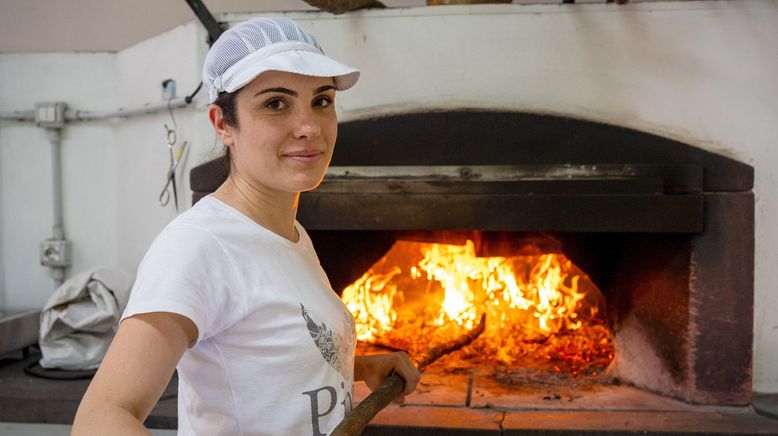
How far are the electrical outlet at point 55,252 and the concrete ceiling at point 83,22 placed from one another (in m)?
0.80

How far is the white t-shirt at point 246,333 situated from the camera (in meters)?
0.93

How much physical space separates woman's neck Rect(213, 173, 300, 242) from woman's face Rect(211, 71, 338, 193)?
0.01 metres

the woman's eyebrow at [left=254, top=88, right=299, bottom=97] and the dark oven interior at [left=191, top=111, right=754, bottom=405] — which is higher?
the woman's eyebrow at [left=254, top=88, right=299, bottom=97]

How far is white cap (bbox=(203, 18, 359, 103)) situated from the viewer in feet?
3.26

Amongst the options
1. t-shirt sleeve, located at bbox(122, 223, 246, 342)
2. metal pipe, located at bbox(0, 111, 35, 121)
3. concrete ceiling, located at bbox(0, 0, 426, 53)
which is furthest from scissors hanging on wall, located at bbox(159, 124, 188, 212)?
t-shirt sleeve, located at bbox(122, 223, 246, 342)

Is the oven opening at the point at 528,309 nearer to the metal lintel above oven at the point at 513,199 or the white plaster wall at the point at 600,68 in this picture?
the metal lintel above oven at the point at 513,199

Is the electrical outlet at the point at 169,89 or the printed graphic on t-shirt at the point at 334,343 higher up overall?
the electrical outlet at the point at 169,89

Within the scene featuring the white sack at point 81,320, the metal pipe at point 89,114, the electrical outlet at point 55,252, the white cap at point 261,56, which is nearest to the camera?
the white cap at point 261,56

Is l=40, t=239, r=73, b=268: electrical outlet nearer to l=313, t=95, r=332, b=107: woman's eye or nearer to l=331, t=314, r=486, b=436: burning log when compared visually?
l=331, t=314, r=486, b=436: burning log

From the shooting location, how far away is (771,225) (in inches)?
87.9

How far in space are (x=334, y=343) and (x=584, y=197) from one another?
1269 millimetres

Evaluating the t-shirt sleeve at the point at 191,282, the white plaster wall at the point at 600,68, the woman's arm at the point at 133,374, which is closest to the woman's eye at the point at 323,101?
the t-shirt sleeve at the point at 191,282

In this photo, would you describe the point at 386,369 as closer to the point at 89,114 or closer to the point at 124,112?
the point at 124,112

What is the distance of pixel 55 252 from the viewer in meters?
2.90
